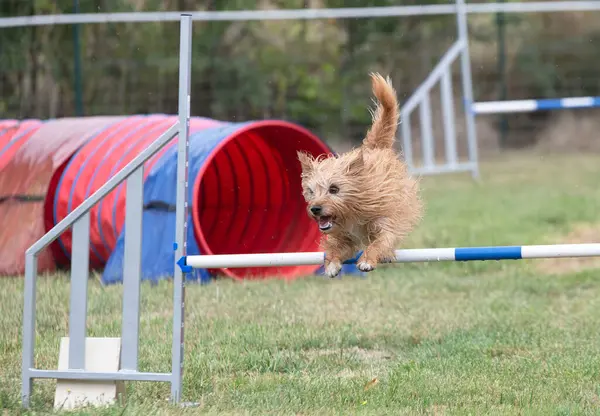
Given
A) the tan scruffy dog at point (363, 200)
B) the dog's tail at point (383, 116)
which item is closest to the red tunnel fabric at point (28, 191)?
the dog's tail at point (383, 116)

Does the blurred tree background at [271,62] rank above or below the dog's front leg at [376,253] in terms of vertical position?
above

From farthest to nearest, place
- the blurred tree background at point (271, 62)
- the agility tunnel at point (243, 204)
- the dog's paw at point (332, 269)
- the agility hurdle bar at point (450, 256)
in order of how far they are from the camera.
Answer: the blurred tree background at point (271, 62) → the agility tunnel at point (243, 204) → the dog's paw at point (332, 269) → the agility hurdle bar at point (450, 256)

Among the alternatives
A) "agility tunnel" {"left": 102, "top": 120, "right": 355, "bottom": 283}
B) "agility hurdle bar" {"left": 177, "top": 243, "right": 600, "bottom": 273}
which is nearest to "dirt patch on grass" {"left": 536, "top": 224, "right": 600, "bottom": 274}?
"agility tunnel" {"left": 102, "top": 120, "right": 355, "bottom": 283}

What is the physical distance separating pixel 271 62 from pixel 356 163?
10052mm

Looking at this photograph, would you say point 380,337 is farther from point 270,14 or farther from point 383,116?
point 270,14

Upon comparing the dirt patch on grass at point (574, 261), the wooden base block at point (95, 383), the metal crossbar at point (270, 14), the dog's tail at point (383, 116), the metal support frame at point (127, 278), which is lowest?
the wooden base block at point (95, 383)

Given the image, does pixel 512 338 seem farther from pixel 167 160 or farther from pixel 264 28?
pixel 264 28

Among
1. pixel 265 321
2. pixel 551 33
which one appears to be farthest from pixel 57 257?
pixel 551 33

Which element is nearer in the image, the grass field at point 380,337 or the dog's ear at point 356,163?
the grass field at point 380,337

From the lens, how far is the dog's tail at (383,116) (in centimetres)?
473

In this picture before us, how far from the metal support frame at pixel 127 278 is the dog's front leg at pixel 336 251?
2.29 feet

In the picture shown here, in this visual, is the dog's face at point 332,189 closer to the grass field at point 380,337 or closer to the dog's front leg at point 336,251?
the dog's front leg at point 336,251

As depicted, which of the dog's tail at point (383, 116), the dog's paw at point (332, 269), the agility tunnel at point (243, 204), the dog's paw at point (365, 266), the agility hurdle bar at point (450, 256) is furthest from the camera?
the agility tunnel at point (243, 204)

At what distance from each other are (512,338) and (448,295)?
1.31 m
